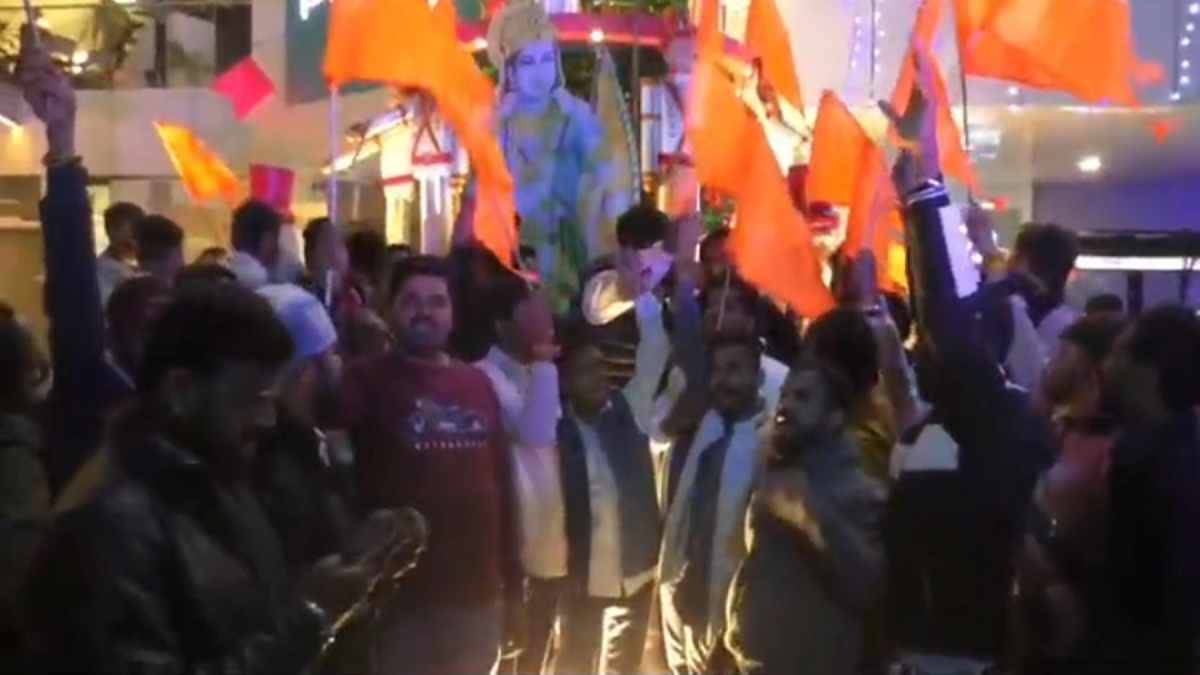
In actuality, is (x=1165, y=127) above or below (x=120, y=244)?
above

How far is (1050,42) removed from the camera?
845 centimetres

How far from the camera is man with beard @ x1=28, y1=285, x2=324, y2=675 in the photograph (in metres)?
3.28

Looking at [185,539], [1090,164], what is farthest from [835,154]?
[185,539]

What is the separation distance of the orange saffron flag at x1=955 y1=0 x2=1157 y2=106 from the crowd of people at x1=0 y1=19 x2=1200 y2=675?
2.67ft

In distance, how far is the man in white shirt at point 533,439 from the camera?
280 inches

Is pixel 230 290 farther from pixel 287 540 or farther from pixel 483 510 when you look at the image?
pixel 483 510

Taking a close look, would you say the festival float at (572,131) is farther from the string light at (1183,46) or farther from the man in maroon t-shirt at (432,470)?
the man in maroon t-shirt at (432,470)

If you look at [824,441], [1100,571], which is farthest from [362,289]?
[1100,571]

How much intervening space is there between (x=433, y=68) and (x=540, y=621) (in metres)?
2.57

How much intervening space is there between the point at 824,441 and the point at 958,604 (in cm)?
57

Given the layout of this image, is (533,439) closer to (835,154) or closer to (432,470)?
(432,470)

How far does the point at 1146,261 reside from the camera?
13.0 m

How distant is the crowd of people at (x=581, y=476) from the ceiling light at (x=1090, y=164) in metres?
6.07

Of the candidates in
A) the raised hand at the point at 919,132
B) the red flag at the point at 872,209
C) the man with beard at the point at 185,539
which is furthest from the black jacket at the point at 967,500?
the red flag at the point at 872,209
